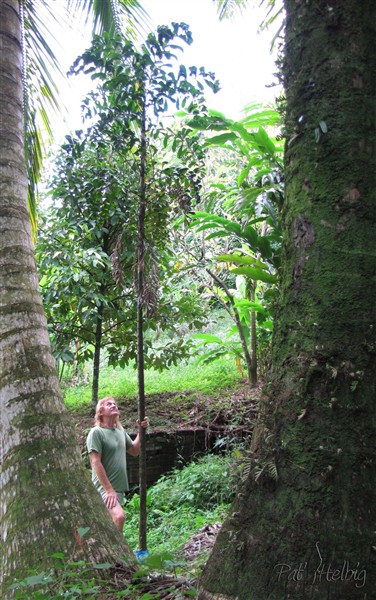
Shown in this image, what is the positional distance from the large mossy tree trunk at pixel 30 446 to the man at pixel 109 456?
55.4 inches

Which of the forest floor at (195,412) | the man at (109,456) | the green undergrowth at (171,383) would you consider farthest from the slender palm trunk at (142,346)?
the green undergrowth at (171,383)

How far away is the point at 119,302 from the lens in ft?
21.1

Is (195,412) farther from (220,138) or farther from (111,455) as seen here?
(220,138)

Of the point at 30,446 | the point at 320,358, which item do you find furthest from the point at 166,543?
the point at 320,358

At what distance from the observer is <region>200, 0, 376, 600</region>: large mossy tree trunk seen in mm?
1542

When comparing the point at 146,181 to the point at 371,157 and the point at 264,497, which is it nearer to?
the point at 371,157

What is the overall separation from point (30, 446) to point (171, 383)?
6.63 metres

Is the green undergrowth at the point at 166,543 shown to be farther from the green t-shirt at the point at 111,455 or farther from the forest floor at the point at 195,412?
the green t-shirt at the point at 111,455

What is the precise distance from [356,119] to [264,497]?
4.42ft

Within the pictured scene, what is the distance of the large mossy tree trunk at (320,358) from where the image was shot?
1.54 meters

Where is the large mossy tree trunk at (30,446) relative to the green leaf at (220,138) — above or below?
below

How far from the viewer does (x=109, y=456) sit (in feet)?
14.0

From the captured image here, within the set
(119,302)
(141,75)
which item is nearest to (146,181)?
(141,75)

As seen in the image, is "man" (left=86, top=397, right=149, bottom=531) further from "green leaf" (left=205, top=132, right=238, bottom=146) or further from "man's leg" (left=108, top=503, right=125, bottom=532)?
A: "green leaf" (left=205, top=132, right=238, bottom=146)
